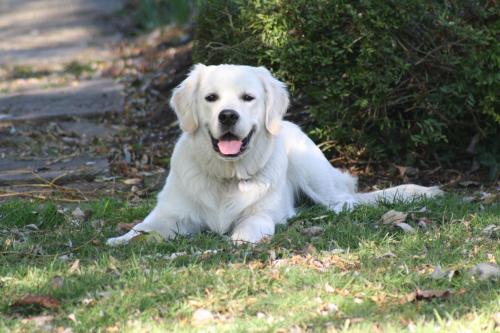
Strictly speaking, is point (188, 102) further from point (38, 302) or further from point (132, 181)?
point (38, 302)

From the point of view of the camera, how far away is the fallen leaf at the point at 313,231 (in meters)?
5.12

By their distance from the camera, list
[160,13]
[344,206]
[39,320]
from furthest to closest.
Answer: [160,13] < [344,206] < [39,320]

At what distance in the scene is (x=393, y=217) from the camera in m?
5.33

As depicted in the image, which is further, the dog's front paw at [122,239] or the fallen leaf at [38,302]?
the dog's front paw at [122,239]

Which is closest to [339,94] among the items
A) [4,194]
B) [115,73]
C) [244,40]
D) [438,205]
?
[244,40]

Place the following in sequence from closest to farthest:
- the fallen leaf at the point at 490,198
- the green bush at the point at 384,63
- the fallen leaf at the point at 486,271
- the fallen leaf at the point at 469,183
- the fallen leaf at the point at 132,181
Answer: the fallen leaf at the point at 486,271, the fallen leaf at the point at 490,198, the green bush at the point at 384,63, the fallen leaf at the point at 469,183, the fallen leaf at the point at 132,181

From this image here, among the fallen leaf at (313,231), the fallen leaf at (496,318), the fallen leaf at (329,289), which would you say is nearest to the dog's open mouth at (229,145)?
the fallen leaf at (313,231)

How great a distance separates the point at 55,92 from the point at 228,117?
5.61m

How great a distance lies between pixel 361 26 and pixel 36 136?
3461 mm

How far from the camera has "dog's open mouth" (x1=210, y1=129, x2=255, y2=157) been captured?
527 cm

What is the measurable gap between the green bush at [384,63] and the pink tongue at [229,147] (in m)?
1.65

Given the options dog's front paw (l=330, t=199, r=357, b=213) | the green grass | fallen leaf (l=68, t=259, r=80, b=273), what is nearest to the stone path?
the green grass

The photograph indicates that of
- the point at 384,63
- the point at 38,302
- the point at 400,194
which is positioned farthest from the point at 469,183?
the point at 38,302

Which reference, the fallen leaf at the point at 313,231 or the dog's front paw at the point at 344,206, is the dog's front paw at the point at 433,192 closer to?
the dog's front paw at the point at 344,206
